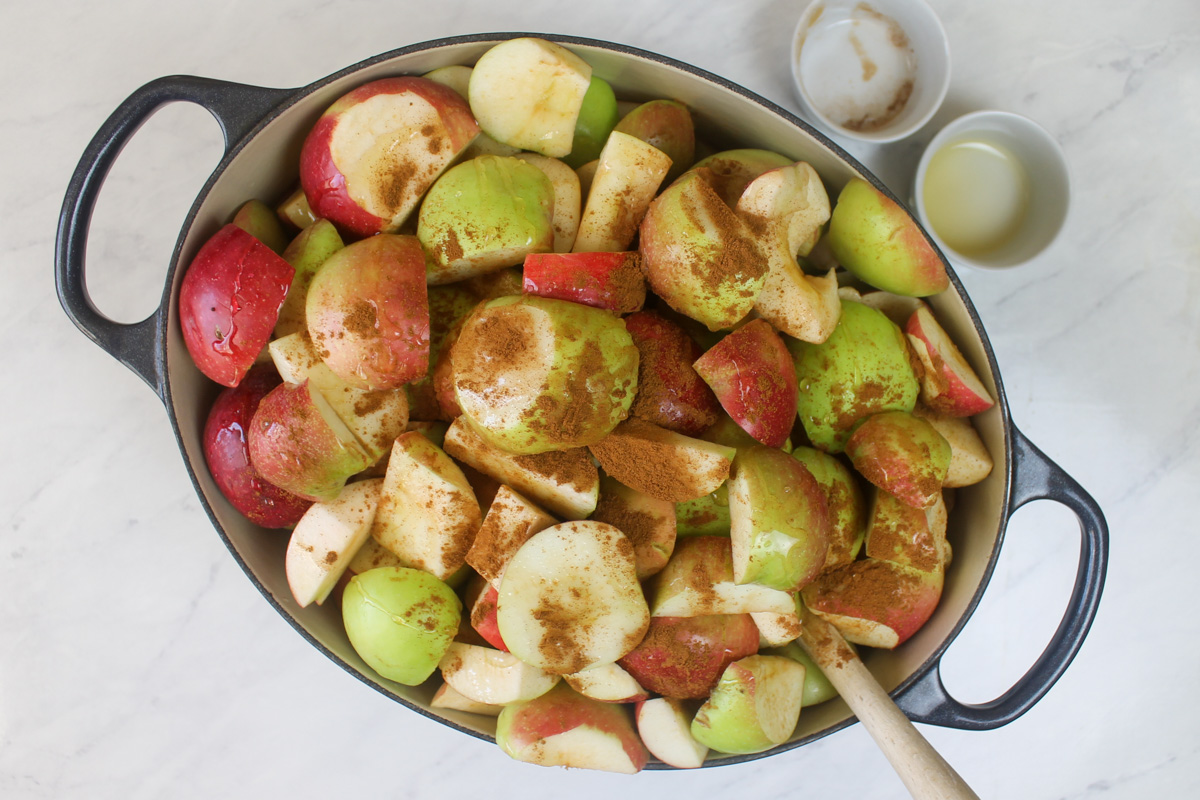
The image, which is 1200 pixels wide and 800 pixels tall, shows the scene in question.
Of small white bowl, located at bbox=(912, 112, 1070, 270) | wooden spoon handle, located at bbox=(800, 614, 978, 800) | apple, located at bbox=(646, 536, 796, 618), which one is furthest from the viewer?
small white bowl, located at bbox=(912, 112, 1070, 270)

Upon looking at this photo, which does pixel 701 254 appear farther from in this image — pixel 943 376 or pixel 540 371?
pixel 943 376

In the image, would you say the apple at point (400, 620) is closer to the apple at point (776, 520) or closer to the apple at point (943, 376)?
the apple at point (776, 520)

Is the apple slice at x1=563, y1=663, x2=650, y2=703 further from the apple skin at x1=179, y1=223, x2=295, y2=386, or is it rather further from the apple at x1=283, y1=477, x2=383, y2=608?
the apple skin at x1=179, y1=223, x2=295, y2=386

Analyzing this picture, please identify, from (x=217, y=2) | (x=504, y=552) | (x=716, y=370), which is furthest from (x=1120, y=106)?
(x=217, y=2)

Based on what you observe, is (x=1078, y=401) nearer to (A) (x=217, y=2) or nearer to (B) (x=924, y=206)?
(B) (x=924, y=206)

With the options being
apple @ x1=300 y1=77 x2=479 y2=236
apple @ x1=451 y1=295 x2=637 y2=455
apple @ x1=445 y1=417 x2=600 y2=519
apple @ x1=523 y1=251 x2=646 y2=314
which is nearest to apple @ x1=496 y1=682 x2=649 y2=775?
apple @ x1=445 y1=417 x2=600 y2=519
